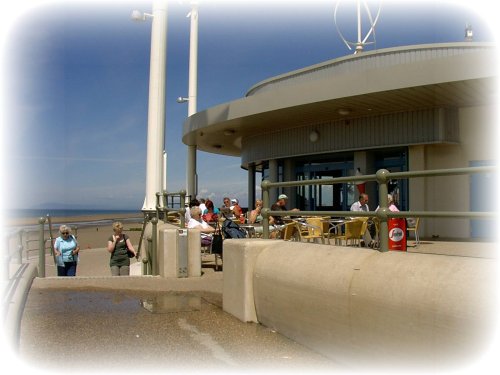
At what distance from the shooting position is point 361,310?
151 inches

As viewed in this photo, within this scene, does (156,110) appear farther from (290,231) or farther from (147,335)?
(147,335)

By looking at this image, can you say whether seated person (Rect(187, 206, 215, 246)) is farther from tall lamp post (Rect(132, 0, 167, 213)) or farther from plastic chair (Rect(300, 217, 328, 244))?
tall lamp post (Rect(132, 0, 167, 213))

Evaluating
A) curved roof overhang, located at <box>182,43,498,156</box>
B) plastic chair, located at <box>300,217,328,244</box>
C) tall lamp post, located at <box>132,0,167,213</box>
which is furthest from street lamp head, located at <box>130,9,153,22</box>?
plastic chair, located at <box>300,217,328,244</box>

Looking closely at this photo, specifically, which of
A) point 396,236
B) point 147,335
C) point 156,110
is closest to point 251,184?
point 156,110

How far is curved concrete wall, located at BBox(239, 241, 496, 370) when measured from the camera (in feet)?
10.1

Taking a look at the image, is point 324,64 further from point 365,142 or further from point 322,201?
point 322,201

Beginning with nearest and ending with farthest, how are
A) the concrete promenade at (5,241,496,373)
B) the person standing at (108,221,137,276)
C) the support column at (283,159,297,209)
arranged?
the concrete promenade at (5,241,496,373) → the person standing at (108,221,137,276) → the support column at (283,159,297,209)

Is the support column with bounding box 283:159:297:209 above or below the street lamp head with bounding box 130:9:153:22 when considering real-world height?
below

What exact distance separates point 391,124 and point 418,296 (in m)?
12.6

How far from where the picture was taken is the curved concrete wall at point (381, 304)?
3076 millimetres

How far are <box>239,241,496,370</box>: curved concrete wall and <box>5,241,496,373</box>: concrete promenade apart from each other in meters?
0.26

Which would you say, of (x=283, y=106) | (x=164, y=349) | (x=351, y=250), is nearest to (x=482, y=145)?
(x=283, y=106)

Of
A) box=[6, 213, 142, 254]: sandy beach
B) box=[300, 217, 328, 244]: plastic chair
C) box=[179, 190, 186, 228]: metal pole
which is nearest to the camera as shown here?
box=[179, 190, 186, 228]: metal pole

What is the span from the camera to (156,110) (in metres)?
17.4
